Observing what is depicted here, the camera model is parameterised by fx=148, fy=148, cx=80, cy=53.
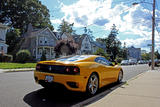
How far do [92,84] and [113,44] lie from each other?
55.7 meters

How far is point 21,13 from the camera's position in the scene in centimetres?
4531

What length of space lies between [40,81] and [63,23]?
189 ft

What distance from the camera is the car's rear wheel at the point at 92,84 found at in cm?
479

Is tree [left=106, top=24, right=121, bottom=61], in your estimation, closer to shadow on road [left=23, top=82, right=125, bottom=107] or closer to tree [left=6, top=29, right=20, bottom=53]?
tree [left=6, top=29, right=20, bottom=53]

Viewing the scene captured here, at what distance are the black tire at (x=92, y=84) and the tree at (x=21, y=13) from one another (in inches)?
1762

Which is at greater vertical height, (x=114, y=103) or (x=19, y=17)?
(x=19, y=17)

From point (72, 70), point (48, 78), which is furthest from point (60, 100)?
point (72, 70)

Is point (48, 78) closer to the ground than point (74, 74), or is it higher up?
closer to the ground

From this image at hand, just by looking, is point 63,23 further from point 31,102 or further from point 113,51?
point 31,102

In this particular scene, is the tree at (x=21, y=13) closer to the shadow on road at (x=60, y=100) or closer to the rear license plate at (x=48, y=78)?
the rear license plate at (x=48, y=78)

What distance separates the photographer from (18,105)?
3.80 metres

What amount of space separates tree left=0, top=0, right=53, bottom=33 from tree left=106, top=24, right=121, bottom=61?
86.6 feet

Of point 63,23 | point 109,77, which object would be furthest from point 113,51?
point 109,77

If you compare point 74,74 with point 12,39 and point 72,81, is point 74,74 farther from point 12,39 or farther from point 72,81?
point 12,39
